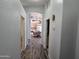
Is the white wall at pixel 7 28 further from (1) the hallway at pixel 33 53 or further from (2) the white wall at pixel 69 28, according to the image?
(1) the hallway at pixel 33 53

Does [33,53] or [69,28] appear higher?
[69,28]

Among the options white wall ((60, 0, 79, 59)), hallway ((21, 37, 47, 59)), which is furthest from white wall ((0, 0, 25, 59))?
hallway ((21, 37, 47, 59))

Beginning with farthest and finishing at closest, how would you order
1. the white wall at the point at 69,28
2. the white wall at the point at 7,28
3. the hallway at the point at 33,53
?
the hallway at the point at 33,53
the white wall at the point at 69,28
the white wall at the point at 7,28

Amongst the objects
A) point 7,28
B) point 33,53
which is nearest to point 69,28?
point 7,28

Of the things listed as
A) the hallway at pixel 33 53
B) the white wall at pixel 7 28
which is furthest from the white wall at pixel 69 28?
the hallway at pixel 33 53

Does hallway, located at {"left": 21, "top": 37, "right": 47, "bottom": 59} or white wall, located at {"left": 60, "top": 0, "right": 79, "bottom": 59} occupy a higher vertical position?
white wall, located at {"left": 60, "top": 0, "right": 79, "bottom": 59}

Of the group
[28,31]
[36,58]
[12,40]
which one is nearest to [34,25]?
[28,31]

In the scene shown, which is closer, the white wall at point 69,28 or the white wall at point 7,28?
the white wall at point 7,28

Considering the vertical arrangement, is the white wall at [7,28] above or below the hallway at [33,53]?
above

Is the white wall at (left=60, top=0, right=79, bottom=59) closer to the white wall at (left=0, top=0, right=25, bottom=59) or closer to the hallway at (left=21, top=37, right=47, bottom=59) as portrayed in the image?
the white wall at (left=0, top=0, right=25, bottom=59)

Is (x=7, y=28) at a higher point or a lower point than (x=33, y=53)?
higher

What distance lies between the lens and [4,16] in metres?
2.19

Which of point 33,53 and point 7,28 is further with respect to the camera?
point 33,53

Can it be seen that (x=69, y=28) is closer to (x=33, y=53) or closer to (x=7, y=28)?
(x=7, y=28)
